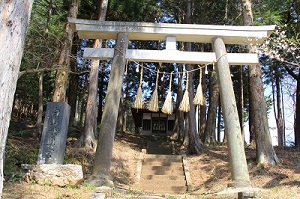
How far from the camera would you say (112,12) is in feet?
46.4

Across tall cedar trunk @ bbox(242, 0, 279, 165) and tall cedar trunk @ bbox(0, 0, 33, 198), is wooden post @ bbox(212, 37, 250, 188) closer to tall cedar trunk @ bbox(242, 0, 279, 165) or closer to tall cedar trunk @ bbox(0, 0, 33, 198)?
tall cedar trunk @ bbox(242, 0, 279, 165)

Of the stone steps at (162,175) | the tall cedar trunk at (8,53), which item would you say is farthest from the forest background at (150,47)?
the tall cedar trunk at (8,53)

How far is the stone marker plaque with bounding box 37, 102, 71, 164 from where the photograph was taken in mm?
6121

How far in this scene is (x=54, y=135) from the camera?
6336 mm

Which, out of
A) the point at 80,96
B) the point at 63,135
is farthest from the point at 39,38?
the point at 80,96

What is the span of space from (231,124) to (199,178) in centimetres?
486

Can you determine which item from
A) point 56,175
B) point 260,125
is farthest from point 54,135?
point 260,125

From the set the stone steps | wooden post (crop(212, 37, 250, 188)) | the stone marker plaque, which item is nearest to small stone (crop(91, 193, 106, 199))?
the stone marker plaque

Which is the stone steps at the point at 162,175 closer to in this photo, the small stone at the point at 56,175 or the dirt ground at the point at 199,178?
the dirt ground at the point at 199,178

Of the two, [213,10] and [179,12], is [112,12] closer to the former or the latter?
[179,12]

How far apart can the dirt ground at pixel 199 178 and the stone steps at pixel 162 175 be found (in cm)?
41

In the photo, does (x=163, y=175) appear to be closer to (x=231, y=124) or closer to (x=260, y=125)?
(x=260, y=125)

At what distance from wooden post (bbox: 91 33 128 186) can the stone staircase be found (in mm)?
3769

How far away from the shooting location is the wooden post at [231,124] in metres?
5.59
